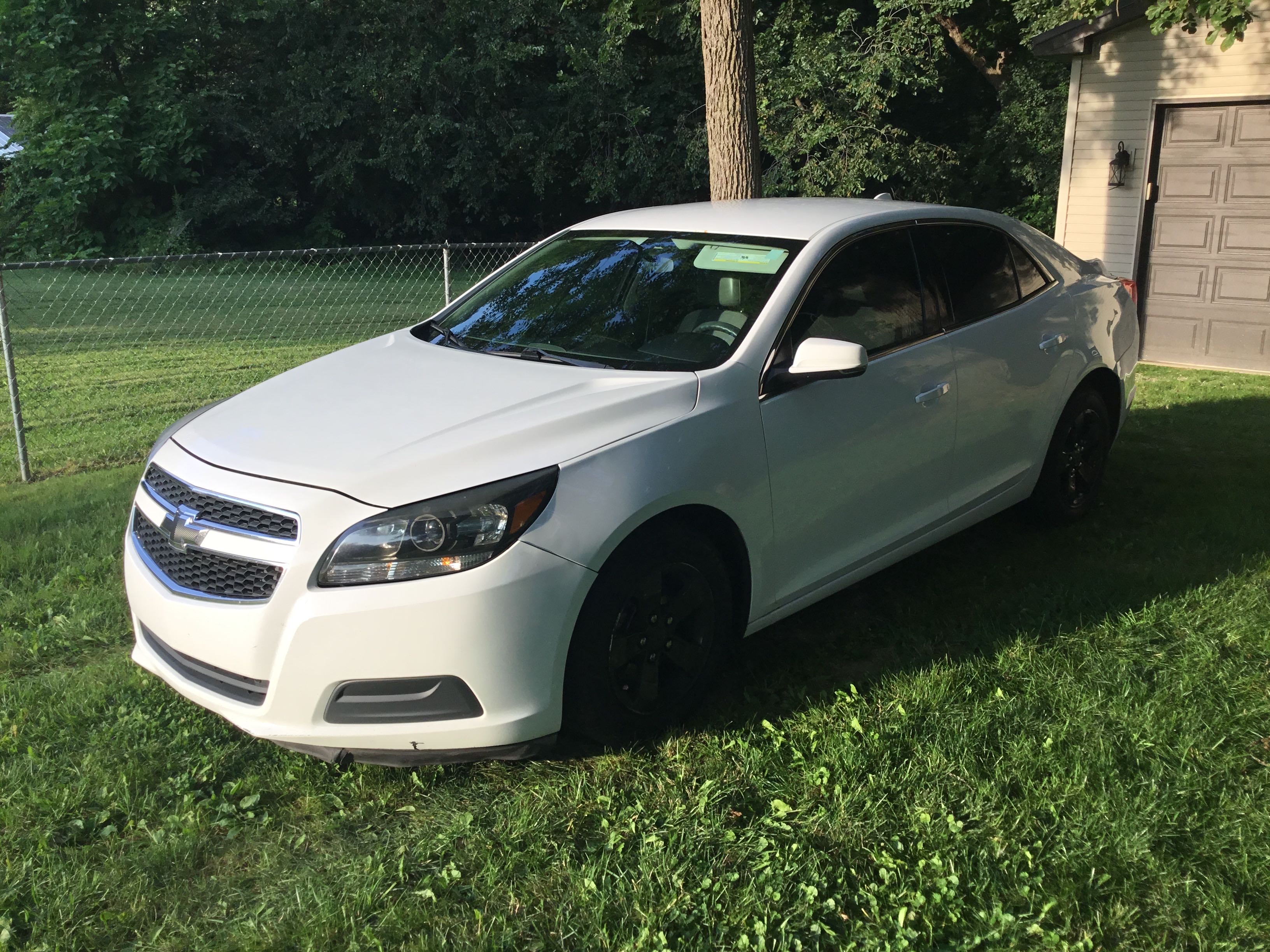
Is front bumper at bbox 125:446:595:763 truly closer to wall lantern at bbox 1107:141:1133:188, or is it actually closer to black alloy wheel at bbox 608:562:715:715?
black alloy wheel at bbox 608:562:715:715

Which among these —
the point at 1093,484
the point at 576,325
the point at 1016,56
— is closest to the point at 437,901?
the point at 576,325

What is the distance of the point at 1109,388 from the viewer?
552 centimetres

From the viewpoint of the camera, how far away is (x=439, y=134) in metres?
23.1

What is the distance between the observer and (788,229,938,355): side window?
12.8 feet

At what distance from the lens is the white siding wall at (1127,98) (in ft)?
31.5

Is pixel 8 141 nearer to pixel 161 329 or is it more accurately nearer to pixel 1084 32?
pixel 161 329

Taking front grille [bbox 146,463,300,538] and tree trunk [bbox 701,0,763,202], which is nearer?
front grille [bbox 146,463,300,538]

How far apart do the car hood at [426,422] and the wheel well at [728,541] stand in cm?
29

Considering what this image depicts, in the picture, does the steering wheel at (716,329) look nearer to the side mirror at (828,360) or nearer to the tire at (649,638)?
the side mirror at (828,360)

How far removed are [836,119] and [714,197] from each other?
35.9 feet

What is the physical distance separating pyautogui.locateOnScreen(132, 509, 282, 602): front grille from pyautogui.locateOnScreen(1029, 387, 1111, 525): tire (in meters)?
3.58

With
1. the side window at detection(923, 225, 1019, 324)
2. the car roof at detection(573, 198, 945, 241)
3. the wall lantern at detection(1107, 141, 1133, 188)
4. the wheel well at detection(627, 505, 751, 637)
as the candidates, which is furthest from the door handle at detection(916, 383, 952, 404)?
the wall lantern at detection(1107, 141, 1133, 188)

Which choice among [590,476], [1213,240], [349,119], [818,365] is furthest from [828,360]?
[349,119]

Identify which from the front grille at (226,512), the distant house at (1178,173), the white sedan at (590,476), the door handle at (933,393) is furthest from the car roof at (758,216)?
the distant house at (1178,173)
